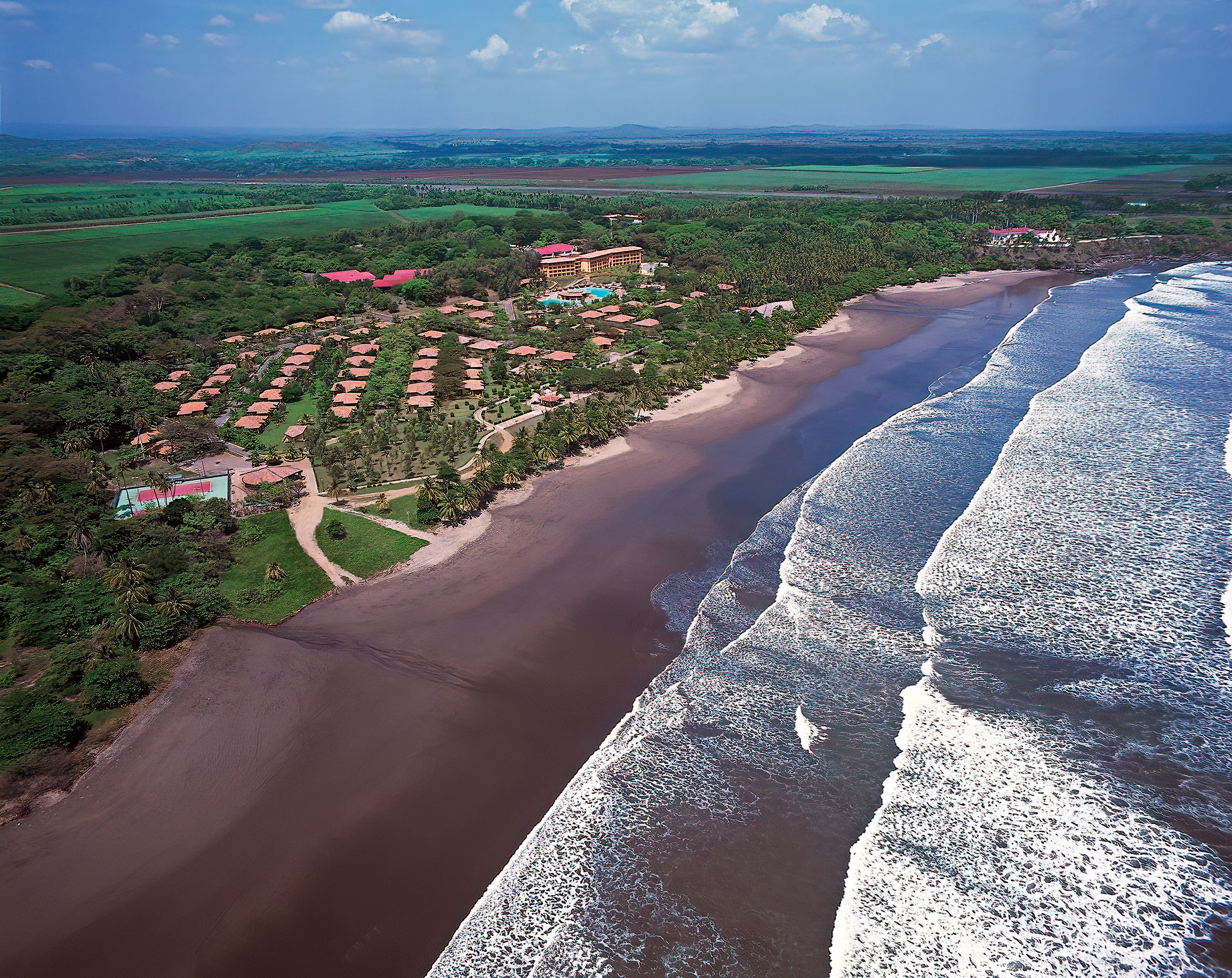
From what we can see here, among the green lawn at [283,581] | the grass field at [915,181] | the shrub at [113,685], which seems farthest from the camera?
the grass field at [915,181]

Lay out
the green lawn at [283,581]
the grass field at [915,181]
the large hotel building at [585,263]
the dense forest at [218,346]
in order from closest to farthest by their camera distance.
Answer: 1. the dense forest at [218,346]
2. the green lawn at [283,581]
3. the large hotel building at [585,263]
4. the grass field at [915,181]

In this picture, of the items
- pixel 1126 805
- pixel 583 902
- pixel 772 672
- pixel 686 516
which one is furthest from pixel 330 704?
pixel 1126 805

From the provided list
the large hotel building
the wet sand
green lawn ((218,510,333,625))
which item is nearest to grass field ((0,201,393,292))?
the large hotel building

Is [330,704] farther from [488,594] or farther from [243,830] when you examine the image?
[488,594]

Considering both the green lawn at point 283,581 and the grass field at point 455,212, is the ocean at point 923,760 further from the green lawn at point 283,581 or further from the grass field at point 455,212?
the grass field at point 455,212

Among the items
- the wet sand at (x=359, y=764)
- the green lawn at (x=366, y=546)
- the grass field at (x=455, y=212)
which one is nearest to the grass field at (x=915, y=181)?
the grass field at (x=455, y=212)

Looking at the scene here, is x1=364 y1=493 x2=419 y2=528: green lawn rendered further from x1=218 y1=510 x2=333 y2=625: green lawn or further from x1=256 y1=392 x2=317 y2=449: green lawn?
x1=256 y1=392 x2=317 y2=449: green lawn

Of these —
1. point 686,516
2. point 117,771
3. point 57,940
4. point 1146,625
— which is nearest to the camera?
point 57,940
